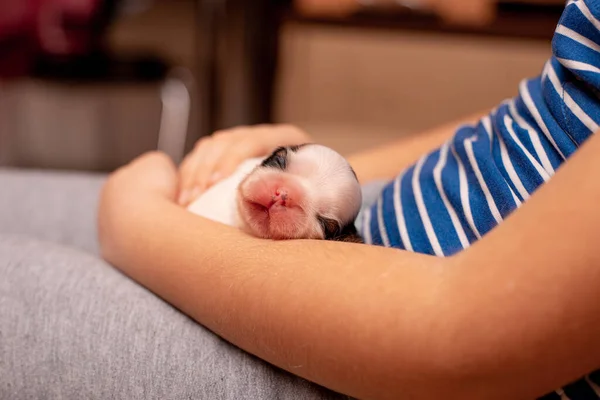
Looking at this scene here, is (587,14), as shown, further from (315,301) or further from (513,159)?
(315,301)

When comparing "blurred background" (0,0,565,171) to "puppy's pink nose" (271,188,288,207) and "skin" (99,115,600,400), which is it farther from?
"skin" (99,115,600,400)

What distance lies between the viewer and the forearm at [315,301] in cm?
40

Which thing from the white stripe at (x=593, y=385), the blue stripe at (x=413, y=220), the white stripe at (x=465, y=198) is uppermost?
the white stripe at (x=465, y=198)

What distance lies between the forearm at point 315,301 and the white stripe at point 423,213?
10 cm

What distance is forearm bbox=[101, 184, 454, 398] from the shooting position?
0.40 m

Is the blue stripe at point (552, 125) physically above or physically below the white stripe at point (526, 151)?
above

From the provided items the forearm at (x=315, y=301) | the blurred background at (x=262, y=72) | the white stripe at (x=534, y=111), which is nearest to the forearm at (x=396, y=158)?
the white stripe at (x=534, y=111)

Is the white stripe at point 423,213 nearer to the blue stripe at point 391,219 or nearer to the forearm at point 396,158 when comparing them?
the blue stripe at point 391,219

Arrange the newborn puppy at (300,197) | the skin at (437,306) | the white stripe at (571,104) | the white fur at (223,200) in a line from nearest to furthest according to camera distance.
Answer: the skin at (437,306) → the white stripe at (571,104) → the newborn puppy at (300,197) → the white fur at (223,200)

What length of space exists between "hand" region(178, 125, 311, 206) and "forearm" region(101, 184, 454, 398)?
19 cm

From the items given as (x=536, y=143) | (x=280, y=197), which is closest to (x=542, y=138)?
(x=536, y=143)

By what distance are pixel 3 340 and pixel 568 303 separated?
0.39m


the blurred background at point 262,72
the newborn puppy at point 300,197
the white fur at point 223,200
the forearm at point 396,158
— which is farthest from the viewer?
the blurred background at point 262,72

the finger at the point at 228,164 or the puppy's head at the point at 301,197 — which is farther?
the finger at the point at 228,164
